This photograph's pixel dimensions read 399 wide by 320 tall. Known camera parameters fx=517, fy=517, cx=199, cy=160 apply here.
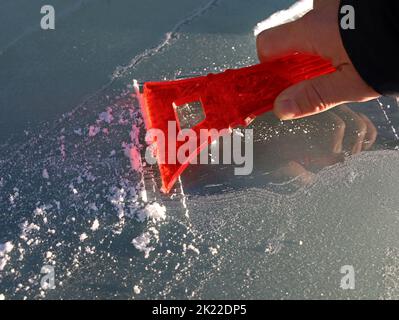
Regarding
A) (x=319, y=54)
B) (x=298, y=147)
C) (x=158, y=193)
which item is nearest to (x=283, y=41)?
(x=319, y=54)

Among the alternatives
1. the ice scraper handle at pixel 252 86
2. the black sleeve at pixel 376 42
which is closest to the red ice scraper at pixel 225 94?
the ice scraper handle at pixel 252 86

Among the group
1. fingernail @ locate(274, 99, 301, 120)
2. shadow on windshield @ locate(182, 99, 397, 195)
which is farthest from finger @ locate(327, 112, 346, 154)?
fingernail @ locate(274, 99, 301, 120)

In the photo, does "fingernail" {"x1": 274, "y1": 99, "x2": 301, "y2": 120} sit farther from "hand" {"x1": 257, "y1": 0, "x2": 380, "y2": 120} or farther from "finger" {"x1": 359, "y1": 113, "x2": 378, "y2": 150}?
"finger" {"x1": 359, "y1": 113, "x2": 378, "y2": 150}

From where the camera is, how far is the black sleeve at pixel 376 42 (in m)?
0.77

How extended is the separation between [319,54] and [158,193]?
38 centimetres

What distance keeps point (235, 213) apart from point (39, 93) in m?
0.46

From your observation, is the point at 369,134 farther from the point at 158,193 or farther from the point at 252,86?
the point at 158,193

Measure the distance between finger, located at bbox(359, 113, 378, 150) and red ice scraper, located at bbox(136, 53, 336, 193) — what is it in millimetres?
150

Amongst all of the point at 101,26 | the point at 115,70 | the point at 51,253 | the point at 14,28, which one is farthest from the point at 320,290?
the point at 14,28

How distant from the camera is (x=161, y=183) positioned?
92 cm

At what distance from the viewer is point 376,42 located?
0.78 m

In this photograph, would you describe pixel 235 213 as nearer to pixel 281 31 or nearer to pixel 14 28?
pixel 281 31

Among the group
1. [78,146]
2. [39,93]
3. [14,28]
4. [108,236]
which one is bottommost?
[108,236]
